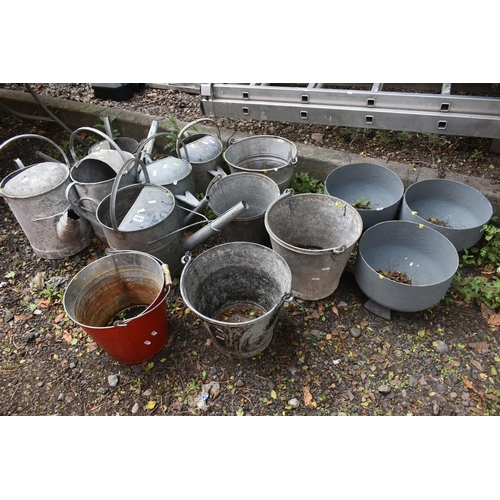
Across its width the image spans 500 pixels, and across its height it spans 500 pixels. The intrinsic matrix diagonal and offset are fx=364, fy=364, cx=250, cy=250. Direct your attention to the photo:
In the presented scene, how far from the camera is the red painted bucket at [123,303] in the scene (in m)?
→ 2.46

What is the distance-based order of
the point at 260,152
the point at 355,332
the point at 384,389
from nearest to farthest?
the point at 384,389
the point at 355,332
the point at 260,152

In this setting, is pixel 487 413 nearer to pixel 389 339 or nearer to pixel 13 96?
pixel 389 339

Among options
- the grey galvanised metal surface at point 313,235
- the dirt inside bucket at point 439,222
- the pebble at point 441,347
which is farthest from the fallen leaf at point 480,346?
the dirt inside bucket at point 439,222

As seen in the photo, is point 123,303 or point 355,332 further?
point 123,303

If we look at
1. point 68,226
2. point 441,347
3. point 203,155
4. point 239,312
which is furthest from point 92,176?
point 441,347

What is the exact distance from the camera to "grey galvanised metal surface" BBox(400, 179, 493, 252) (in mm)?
3213

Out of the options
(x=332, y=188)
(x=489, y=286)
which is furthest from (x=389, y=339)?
(x=332, y=188)

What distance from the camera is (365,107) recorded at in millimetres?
3467

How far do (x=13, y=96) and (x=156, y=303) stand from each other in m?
5.35

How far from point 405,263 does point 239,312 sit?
1558 millimetres

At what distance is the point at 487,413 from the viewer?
7.92 feet

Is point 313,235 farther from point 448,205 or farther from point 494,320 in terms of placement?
point 494,320

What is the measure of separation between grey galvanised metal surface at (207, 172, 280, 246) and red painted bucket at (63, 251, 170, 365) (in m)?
0.87

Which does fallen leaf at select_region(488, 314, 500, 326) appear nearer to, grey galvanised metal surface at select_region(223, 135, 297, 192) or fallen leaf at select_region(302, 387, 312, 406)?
fallen leaf at select_region(302, 387, 312, 406)
